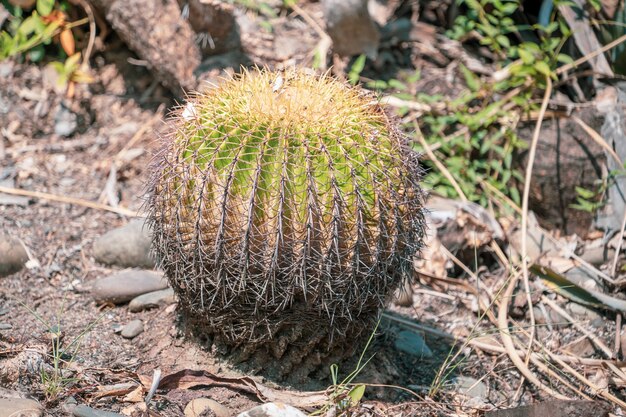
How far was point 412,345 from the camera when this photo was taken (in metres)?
3.85

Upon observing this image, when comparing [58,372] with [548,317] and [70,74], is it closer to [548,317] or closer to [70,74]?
[548,317]

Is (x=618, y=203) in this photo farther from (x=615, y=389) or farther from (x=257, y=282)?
(x=257, y=282)

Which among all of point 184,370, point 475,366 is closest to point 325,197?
point 184,370

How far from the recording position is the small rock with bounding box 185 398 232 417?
2.98 metres

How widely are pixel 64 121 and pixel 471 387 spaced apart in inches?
135

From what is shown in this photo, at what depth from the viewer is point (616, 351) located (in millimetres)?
3852

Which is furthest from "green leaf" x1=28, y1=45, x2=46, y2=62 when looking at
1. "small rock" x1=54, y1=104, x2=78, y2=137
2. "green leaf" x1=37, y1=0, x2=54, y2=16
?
"small rock" x1=54, y1=104, x2=78, y2=137

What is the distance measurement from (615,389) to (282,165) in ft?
6.75

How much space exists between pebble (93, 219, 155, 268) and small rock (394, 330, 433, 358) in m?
1.37

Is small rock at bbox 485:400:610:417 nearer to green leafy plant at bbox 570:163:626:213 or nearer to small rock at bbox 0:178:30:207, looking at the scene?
green leafy plant at bbox 570:163:626:213

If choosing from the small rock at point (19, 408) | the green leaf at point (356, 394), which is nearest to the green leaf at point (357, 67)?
the green leaf at point (356, 394)

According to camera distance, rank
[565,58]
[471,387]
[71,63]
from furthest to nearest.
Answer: [71,63] < [565,58] < [471,387]

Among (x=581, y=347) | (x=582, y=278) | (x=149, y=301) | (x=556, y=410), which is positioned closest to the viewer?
(x=556, y=410)

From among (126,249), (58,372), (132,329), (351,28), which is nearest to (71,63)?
(126,249)
